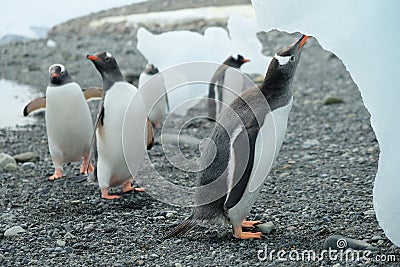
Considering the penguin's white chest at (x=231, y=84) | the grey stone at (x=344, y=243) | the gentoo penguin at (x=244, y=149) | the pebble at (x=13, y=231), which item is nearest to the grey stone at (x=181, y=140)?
the penguin's white chest at (x=231, y=84)

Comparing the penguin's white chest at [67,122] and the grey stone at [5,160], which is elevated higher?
the penguin's white chest at [67,122]

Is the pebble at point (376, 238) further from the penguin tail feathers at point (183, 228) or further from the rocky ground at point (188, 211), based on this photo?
the penguin tail feathers at point (183, 228)

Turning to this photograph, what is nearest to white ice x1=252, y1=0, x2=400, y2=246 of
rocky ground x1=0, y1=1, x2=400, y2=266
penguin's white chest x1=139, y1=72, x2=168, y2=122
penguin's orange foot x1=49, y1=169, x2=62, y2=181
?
rocky ground x1=0, y1=1, x2=400, y2=266

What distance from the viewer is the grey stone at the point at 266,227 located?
3168 millimetres

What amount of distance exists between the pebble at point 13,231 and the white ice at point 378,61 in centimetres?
173

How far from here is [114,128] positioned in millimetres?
3924

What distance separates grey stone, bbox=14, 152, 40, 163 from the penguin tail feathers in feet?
6.90

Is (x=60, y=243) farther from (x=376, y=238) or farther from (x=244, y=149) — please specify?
(x=376, y=238)

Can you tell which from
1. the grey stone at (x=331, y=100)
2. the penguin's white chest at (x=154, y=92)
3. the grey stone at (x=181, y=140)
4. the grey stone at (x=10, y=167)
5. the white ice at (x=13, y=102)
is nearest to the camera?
the grey stone at (x=10, y=167)

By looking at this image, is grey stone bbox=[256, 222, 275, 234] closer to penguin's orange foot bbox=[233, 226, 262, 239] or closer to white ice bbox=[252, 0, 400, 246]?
penguin's orange foot bbox=[233, 226, 262, 239]

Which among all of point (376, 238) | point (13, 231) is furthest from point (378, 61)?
point (13, 231)

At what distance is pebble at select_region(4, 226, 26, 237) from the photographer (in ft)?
10.8

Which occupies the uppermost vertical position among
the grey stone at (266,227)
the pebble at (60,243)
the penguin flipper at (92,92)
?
the penguin flipper at (92,92)

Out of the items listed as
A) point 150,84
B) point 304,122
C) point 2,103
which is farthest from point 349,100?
point 2,103
